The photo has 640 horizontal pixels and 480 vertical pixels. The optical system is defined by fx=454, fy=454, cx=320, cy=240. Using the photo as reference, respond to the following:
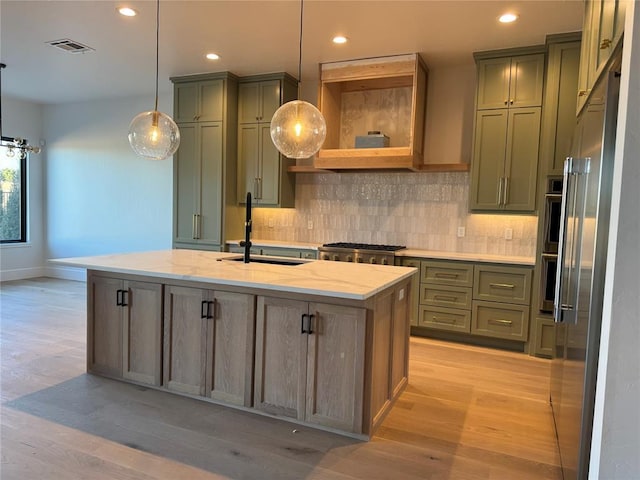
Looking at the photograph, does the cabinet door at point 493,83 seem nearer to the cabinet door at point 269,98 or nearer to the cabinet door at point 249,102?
the cabinet door at point 269,98

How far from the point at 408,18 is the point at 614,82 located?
2307mm

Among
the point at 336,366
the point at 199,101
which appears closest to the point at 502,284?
the point at 336,366

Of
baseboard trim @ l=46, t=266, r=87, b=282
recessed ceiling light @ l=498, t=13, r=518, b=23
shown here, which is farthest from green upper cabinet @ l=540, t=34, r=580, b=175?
baseboard trim @ l=46, t=266, r=87, b=282

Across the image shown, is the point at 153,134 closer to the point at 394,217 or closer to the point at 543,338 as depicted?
the point at 394,217

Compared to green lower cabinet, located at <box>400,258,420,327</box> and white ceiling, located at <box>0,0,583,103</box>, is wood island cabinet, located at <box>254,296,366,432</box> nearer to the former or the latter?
green lower cabinet, located at <box>400,258,420,327</box>

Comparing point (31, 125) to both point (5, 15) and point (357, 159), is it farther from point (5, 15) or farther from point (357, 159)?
point (357, 159)

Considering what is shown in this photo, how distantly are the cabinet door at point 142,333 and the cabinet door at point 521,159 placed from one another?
323cm

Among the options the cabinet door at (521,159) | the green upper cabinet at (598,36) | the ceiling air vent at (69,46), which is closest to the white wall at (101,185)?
the ceiling air vent at (69,46)

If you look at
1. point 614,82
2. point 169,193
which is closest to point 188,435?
point 614,82

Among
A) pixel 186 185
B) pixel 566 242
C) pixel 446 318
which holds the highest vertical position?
pixel 186 185

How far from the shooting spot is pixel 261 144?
5301 millimetres

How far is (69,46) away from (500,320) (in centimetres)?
495

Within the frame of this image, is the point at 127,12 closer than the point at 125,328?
No

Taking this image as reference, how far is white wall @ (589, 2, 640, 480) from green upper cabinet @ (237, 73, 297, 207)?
4.05m
